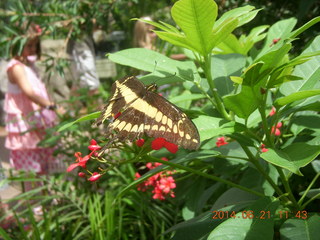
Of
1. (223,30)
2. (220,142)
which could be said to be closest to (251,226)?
(223,30)

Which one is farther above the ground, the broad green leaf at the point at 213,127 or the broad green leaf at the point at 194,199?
the broad green leaf at the point at 213,127

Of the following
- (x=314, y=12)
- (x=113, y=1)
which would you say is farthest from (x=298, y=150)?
(x=113, y=1)

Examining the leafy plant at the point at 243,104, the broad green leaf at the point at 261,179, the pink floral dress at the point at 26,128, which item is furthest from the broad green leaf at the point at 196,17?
the pink floral dress at the point at 26,128

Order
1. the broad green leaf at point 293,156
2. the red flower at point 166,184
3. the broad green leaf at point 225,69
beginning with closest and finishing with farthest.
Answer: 1. the broad green leaf at point 293,156
2. the broad green leaf at point 225,69
3. the red flower at point 166,184

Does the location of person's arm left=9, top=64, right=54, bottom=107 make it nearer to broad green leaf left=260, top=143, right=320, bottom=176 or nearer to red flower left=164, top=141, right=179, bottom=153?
red flower left=164, top=141, right=179, bottom=153

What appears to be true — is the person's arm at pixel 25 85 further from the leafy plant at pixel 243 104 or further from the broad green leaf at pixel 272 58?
the broad green leaf at pixel 272 58

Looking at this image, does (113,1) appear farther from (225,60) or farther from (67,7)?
(225,60)

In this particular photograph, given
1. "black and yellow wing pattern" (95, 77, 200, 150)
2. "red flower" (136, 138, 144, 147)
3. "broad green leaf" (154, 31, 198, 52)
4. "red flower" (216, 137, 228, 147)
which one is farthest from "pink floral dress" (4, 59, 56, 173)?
"broad green leaf" (154, 31, 198, 52)
